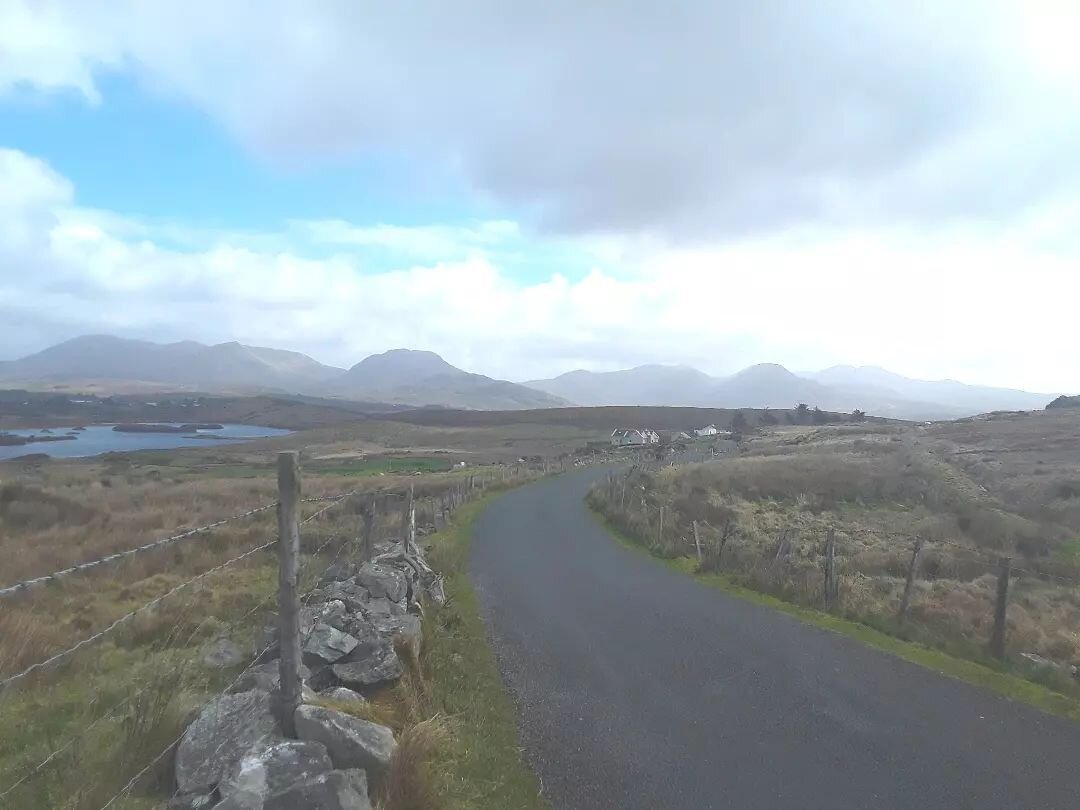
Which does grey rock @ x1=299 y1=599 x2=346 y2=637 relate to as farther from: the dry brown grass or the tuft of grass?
the dry brown grass

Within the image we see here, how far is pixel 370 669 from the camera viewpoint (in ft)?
26.1

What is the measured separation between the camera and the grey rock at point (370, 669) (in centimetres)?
775

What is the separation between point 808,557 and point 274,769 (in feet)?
61.3

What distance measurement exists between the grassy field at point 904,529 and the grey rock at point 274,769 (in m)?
9.95

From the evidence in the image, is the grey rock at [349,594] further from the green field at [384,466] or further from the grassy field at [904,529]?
the green field at [384,466]

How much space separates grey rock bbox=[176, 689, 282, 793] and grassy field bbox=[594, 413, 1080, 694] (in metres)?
10.3

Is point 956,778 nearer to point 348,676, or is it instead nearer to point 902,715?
point 902,715

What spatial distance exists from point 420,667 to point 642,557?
11.6 meters

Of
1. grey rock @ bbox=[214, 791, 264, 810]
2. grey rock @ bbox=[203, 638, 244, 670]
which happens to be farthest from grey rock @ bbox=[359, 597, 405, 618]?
grey rock @ bbox=[214, 791, 264, 810]

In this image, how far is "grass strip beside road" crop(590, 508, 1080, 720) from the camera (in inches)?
363

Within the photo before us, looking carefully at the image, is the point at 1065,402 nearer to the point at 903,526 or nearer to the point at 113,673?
the point at 903,526

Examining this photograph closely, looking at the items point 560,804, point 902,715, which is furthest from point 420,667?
point 902,715

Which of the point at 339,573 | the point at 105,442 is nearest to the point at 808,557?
the point at 339,573

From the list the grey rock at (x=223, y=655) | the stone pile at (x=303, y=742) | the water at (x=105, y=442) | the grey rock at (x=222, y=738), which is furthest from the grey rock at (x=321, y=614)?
the water at (x=105, y=442)
